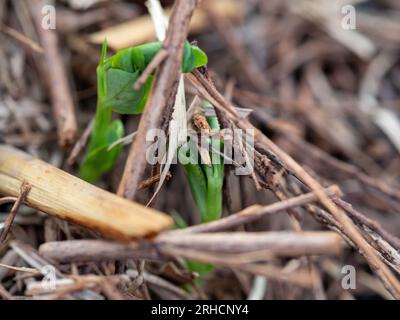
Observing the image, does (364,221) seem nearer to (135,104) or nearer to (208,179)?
(208,179)

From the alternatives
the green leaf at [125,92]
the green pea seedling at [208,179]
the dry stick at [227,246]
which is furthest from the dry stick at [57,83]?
the dry stick at [227,246]

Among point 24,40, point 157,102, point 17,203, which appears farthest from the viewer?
point 24,40

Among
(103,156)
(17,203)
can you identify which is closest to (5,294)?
(17,203)

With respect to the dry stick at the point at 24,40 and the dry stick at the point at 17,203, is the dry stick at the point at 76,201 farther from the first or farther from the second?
the dry stick at the point at 24,40

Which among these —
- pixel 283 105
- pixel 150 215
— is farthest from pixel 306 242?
pixel 283 105

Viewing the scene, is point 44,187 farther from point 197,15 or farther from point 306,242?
point 197,15
